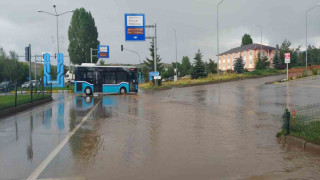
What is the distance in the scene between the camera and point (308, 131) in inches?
327

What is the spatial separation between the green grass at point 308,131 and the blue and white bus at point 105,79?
26019 millimetres

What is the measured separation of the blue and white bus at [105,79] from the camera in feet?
108

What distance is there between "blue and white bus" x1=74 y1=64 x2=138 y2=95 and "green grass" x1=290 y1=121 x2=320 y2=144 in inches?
1024

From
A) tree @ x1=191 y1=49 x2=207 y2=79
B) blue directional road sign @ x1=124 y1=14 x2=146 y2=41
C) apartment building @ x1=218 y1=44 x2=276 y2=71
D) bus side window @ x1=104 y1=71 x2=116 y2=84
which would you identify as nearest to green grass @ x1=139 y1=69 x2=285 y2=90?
tree @ x1=191 y1=49 x2=207 y2=79

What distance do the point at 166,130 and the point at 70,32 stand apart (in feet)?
202

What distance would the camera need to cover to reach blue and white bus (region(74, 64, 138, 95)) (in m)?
33.0

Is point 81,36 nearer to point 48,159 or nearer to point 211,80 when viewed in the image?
point 211,80

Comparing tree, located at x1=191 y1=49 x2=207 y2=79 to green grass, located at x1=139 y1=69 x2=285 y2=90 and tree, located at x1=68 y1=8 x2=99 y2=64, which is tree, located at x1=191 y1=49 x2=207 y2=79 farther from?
tree, located at x1=68 y1=8 x2=99 y2=64

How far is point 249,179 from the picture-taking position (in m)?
5.57

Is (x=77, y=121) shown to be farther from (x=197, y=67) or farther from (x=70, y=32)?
(x=70, y=32)

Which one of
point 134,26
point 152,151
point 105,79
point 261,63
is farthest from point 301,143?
point 261,63

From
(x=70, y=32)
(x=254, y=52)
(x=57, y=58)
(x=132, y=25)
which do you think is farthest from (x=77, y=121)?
(x=254, y=52)

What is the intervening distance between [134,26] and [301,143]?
32.0m

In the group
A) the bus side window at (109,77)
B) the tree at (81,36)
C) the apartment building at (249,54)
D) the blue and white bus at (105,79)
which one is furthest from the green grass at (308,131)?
the apartment building at (249,54)
